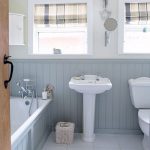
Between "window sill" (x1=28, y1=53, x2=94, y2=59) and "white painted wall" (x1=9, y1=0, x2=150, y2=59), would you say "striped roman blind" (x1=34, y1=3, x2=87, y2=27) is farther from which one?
"window sill" (x1=28, y1=53, x2=94, y2=59)

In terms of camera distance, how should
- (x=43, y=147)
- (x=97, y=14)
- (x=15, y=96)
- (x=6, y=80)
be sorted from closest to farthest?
(x=6, y=80) < (x=43, y=147) < (x=97, y=14) < (x=15, y=96)

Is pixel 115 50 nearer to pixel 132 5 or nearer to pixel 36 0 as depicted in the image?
pixel 132 5

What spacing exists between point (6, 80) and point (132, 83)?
2.13 m

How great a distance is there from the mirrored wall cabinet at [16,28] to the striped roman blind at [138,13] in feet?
4.99

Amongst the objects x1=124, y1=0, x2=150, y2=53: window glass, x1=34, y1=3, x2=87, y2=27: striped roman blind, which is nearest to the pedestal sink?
x1=124, y1=0, x2=150, y2=53: window glass

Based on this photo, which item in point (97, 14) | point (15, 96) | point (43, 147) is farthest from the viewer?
point (15, 96)

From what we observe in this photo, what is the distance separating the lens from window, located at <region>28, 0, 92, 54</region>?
3.37 metres

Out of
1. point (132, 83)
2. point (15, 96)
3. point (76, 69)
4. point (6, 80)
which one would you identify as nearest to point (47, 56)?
point (76, 69)

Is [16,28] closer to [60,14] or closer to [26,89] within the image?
[60,14]

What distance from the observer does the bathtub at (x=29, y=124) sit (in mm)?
2053

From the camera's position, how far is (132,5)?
3.31 metres

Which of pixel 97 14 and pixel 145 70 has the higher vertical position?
pixel 97 14

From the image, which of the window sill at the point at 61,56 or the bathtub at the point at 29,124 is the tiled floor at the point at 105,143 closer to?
the bathtub at the point at 29,124

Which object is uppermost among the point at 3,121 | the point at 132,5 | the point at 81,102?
the point at 132,5
